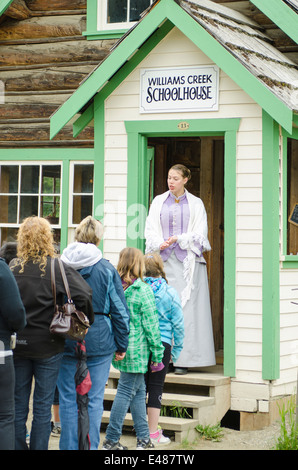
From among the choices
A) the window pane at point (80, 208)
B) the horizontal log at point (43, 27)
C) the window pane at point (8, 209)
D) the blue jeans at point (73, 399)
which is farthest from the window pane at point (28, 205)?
the blue jeans at point (73, 399)

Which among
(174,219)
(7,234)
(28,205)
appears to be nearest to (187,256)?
(174,219)

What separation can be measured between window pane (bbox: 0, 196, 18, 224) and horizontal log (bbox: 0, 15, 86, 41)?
2.17m

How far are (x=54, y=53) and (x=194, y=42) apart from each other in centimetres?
299

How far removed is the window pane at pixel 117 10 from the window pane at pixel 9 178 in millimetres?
2314

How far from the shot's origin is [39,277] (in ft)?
17.2

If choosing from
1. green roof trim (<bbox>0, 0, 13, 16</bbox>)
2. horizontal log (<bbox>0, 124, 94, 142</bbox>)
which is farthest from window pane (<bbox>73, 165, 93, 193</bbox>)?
green roof trim (<bbox>0, 0, 13, 16</bbox>)

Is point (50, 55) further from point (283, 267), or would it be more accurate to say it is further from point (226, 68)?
point (283, 267)

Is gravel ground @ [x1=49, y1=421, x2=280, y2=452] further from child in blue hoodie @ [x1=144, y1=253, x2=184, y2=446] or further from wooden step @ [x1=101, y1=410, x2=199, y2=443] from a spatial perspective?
child in blue hoodie @ [x1=144, y1=253, x2=184, y2=446]

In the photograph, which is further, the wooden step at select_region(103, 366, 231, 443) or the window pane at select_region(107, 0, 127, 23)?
the window pane at select_region(107, 0, 127, 23)

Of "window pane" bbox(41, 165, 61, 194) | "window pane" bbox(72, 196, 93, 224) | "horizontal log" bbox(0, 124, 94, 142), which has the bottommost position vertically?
"window pane" bbox(72, 196, 93, 224)

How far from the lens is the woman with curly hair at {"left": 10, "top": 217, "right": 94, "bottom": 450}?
5195 millimetres

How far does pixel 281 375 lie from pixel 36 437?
301 centimetres

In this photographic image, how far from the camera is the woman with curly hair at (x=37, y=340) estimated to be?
520cm
